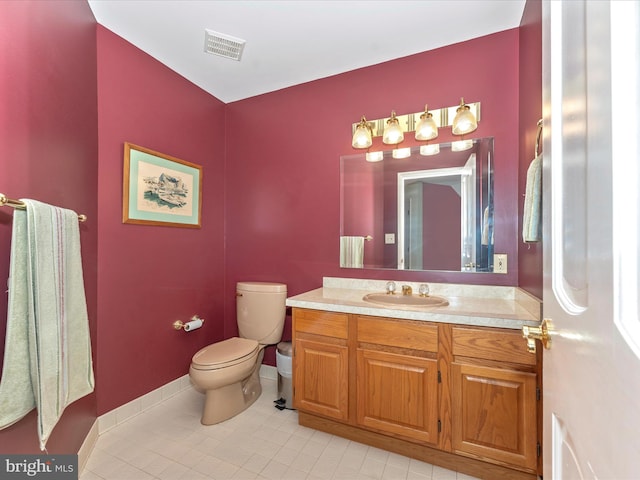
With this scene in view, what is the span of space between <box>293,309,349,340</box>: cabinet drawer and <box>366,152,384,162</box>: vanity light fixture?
117 centimetres

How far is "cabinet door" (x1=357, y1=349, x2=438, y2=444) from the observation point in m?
1.51

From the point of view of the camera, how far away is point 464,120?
6.07 feet

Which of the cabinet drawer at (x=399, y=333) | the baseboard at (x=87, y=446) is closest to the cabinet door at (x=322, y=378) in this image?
the cabinet drawer at (x=399, y=333)

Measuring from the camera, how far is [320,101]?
7.76 ft

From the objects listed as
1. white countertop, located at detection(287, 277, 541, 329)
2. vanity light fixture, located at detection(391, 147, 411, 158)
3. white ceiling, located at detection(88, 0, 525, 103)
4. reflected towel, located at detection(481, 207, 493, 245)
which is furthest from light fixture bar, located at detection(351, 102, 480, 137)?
white countertop, located at detection(287, 277, 541, 329)

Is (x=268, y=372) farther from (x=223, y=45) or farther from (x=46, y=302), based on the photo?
(x=223, y=45)

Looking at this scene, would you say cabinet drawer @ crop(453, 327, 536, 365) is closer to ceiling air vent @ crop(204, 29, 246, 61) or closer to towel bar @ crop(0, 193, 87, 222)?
towel bar @ crop(0, 193, 87, 222)

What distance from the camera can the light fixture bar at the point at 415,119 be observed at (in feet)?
6.34

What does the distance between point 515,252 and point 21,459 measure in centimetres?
255

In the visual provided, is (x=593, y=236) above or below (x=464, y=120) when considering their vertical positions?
below

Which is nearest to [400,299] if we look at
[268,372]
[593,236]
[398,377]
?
[398,377]

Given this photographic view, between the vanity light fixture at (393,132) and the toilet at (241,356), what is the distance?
1375 mm

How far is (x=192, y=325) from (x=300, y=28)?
2.21 metres

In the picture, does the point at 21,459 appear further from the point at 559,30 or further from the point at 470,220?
the point at 470,220
